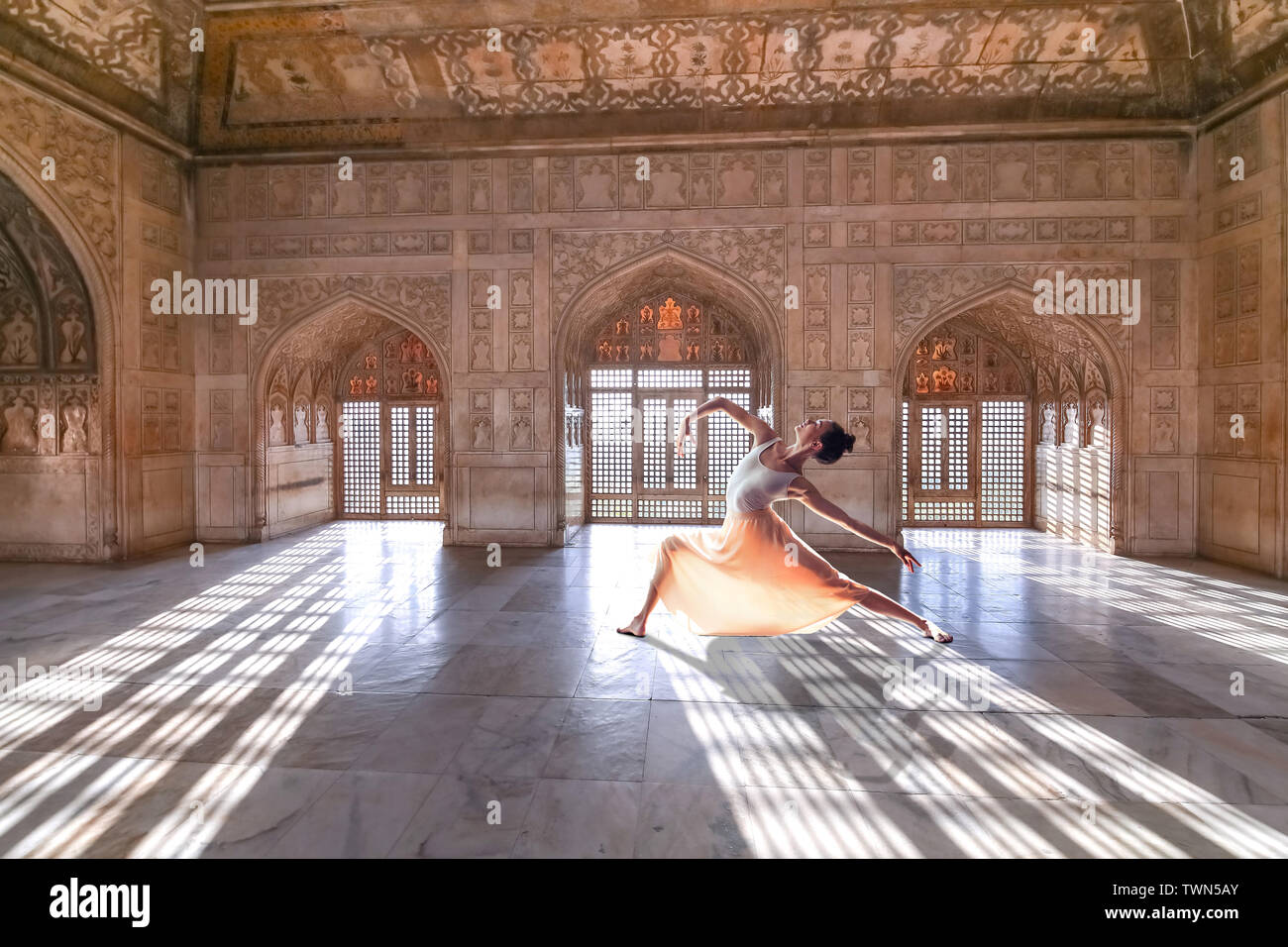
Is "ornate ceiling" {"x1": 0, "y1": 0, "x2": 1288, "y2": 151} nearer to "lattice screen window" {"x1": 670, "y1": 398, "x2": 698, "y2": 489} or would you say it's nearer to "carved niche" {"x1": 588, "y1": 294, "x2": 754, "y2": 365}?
"carved niche" {"x1": 588, "y1": 294, "x2": 754, "y2": 365}

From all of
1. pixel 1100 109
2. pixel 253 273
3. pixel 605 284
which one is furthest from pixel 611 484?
pixel 1100 109

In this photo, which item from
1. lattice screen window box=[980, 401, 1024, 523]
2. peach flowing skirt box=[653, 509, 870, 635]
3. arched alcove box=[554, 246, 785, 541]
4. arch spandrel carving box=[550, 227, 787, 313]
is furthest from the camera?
lattice screen window box=[980, 401, 1024, 523]

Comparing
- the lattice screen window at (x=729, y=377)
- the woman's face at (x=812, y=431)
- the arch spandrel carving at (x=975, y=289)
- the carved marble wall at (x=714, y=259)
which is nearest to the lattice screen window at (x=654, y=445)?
the lattice screen window at (x=729, y=377)

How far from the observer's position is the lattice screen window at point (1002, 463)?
11062mm

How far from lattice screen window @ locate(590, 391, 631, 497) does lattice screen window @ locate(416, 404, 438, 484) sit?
9.14ft

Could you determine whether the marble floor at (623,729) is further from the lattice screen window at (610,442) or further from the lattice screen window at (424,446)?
the lattice screen window at (424,446)

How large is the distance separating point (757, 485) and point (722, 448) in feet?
22.0

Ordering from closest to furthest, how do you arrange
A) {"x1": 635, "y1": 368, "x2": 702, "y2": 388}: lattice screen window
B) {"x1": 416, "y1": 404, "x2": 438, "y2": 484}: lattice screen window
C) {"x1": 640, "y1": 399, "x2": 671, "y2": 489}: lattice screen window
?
{"x1": 635, "y1": 368, "x2": 702, "y2": 388}: lattice screen window < {"x1": 640, "y1": 399, "x2": 671, "y2": 489}: lattice screen window < {"x1": 416, "y1": 404, "x2": 438, "y2": 484}: lattice screen window

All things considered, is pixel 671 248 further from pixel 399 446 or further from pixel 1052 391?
pixel 1052 391

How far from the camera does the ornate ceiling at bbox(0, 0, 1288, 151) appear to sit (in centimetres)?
807

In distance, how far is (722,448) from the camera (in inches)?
451

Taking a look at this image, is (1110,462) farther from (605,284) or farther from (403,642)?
(403,642)

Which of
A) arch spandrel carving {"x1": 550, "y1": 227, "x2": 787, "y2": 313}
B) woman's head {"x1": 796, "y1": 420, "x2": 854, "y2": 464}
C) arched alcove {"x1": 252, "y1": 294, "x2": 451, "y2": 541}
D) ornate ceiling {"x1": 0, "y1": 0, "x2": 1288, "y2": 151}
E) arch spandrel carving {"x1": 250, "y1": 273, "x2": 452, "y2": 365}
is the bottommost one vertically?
woman's head {"x1": 796, "y1": 420, "x2": 854, "y2": 464}

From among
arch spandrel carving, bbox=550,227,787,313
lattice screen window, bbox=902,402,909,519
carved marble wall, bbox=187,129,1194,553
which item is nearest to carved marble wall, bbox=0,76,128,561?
carved marble wall, bbox=187,129,1194,553
